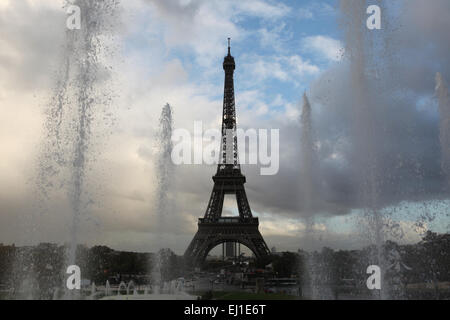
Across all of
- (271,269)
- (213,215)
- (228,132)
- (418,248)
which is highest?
(228,132)

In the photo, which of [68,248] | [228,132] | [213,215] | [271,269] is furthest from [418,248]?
[68,248]

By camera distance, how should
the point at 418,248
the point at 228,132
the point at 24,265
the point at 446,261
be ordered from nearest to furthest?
the point at 24,265 → the point at 446,261 → the point at 418,248 → the point at 228,132

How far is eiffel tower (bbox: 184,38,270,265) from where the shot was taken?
63875 millimetres

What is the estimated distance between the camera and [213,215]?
6656cm

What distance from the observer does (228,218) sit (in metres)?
66.1

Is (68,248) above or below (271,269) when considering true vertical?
above

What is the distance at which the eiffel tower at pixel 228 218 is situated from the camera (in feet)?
210
